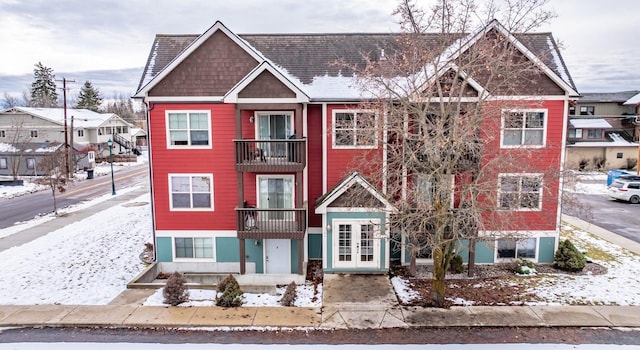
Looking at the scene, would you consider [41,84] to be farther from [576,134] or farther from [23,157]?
[576,134]

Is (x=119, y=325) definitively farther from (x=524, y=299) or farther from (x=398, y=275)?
(x=524, y=299)

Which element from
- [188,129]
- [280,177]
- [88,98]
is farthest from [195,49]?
[88,98]

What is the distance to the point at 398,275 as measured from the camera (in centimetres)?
1588

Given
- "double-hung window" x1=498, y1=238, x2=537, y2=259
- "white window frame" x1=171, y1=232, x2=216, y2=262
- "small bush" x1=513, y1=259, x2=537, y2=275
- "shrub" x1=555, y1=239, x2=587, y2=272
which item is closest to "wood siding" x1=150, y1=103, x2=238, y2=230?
"white window frame" x1=171, y1=232, x2=216, y2=262

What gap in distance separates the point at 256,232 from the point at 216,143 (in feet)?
13.1

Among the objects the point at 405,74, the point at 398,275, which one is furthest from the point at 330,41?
the point at 398,275

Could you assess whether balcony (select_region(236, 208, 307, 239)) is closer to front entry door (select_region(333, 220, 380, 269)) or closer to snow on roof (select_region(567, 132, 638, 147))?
front entry door (select_region(333, 220, 380, 269))

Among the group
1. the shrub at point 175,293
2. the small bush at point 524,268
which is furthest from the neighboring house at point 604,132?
the shrub at point 175,293

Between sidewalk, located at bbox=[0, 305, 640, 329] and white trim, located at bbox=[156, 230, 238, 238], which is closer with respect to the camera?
sidewalk, located at bbox=[0, 305, 640, 329]

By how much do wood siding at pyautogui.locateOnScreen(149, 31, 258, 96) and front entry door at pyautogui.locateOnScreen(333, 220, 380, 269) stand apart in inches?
281

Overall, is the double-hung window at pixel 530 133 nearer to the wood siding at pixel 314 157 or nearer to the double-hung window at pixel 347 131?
the double-hung window at pixel 347 131

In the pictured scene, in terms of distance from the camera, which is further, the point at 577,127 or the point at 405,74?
the point at 577,127

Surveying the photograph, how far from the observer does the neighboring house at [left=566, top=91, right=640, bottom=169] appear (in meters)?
44.9

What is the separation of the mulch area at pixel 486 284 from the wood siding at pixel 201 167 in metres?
7.52
